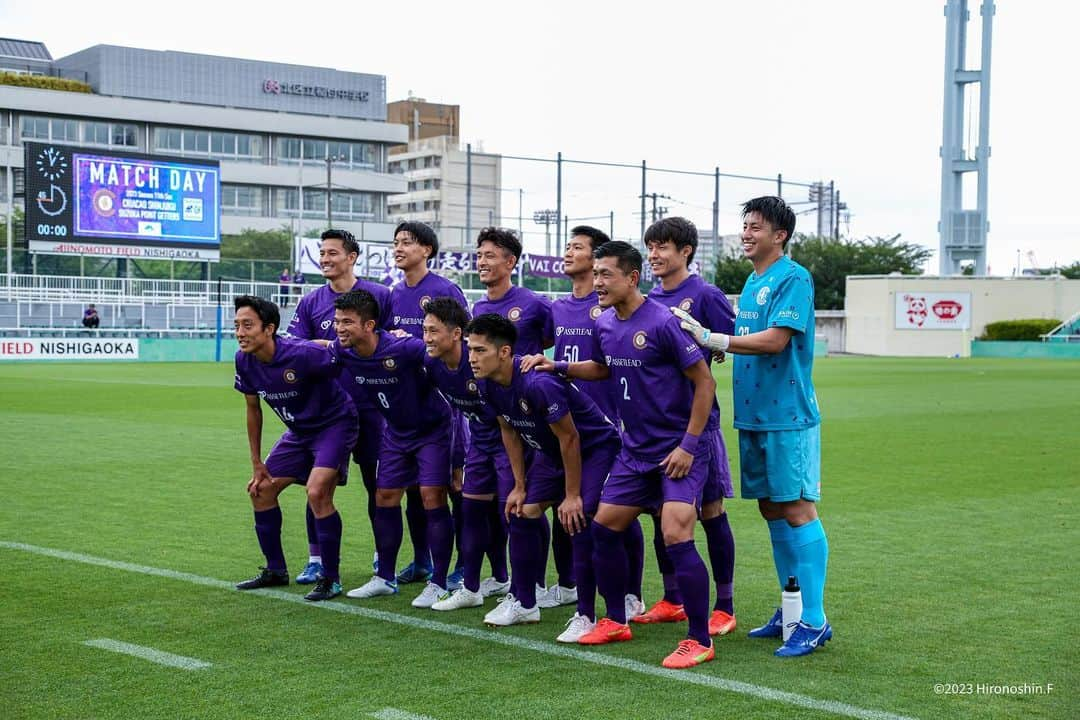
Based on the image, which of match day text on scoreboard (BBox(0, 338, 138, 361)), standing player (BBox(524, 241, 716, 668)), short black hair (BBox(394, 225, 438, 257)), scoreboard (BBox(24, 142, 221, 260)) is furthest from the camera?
scoreboard (BBox(24, 142, 221, 260))

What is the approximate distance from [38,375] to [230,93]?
53.1m

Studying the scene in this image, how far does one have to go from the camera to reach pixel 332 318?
8.40 metres

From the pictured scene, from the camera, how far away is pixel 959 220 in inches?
2479

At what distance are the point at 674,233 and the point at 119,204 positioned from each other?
1521 inches

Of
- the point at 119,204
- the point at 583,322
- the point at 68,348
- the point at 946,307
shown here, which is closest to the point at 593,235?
the point at 583,322

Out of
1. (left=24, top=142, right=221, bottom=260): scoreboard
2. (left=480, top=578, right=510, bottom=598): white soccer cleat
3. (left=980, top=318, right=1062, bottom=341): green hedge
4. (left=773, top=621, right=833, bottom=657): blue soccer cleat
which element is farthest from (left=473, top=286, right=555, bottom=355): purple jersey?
(left=980, top=318, right=1062, bottom=341): green hedge

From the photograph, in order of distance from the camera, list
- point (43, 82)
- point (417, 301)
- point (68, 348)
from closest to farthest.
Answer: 1. point (417, 301)
2. point (68, 348)
3. point (43, 82)

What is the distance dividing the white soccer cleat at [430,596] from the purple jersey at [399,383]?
912 mm

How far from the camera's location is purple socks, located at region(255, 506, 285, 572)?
25.1ft

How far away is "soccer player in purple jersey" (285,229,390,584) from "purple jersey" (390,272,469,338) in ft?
0.28

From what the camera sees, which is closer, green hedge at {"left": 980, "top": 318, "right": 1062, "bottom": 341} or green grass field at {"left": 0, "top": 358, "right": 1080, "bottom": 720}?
green grass field at {"left": 0, "top": 358, "right": 1080, "bottom": 720}

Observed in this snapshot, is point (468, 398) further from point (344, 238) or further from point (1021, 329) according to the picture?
point (1021, 329)

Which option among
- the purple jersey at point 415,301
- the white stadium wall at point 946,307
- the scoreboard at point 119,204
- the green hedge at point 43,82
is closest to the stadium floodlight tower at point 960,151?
the white stadium wall at point 946,307

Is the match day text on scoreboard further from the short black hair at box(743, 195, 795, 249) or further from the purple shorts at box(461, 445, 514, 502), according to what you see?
the short black hair at box(743, 195, 795, 249)
